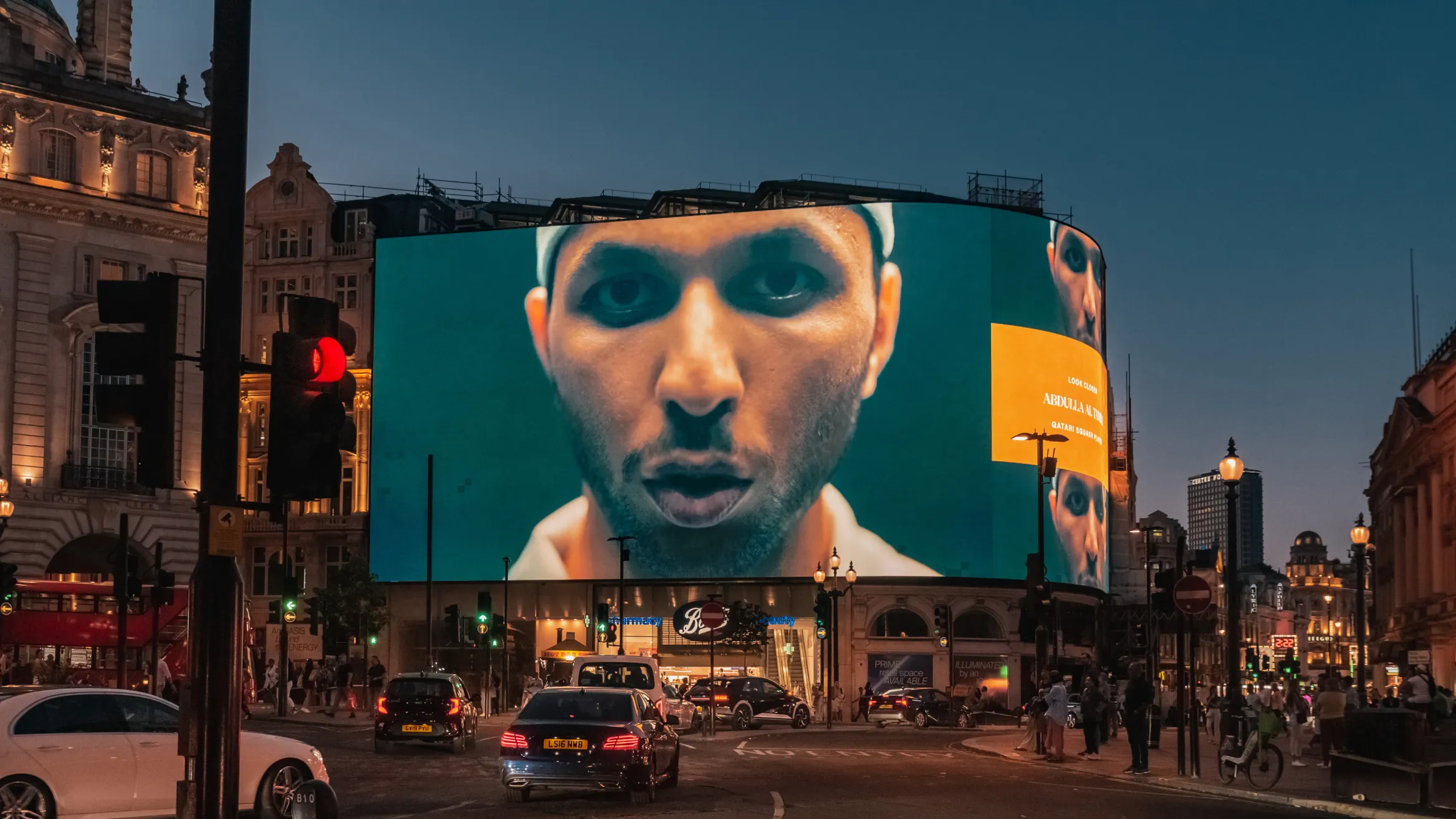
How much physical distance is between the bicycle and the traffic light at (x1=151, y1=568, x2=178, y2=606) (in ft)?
85.9

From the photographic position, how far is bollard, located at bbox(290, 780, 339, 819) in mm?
14281

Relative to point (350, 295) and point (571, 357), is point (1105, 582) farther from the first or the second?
point (350, 295)

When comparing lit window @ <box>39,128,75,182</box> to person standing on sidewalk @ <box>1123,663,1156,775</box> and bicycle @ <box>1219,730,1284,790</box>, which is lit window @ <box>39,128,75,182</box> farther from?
bicycle @ <box>1219,730,1284,790</box>

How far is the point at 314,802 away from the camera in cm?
1434

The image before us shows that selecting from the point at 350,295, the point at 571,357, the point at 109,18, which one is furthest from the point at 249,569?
the point at 109,18

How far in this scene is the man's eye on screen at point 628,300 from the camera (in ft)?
261

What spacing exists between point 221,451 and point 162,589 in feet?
117

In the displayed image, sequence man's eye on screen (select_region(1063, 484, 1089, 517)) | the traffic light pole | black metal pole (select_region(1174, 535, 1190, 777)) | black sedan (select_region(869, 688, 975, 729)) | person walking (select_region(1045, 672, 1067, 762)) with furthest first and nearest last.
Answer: man's eye on screen (select_region(1063, 484, 1089, 517)) → black sedan (select_region(869, 688, 975, 729)) → person walking (select_region(1045, 672, 1067, 762)) → black metal pole (select_region(1174, 535, 1190, 777)) → the traffic light pole

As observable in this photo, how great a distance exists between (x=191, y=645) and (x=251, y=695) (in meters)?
53.3

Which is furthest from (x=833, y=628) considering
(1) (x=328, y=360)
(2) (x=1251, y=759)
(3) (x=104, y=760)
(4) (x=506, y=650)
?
(1) (x=328, y=360)

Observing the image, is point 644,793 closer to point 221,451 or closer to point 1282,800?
point 1282,800

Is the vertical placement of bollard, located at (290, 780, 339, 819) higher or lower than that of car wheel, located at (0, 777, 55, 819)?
higher

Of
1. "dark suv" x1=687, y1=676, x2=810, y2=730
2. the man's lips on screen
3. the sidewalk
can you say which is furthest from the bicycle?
the man's lips on screen

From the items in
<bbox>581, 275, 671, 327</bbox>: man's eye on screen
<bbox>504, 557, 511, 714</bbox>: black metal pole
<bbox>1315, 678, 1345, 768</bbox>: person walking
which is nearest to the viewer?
<bbox>1315, 678, 1345, 768</bbox>: person walking
